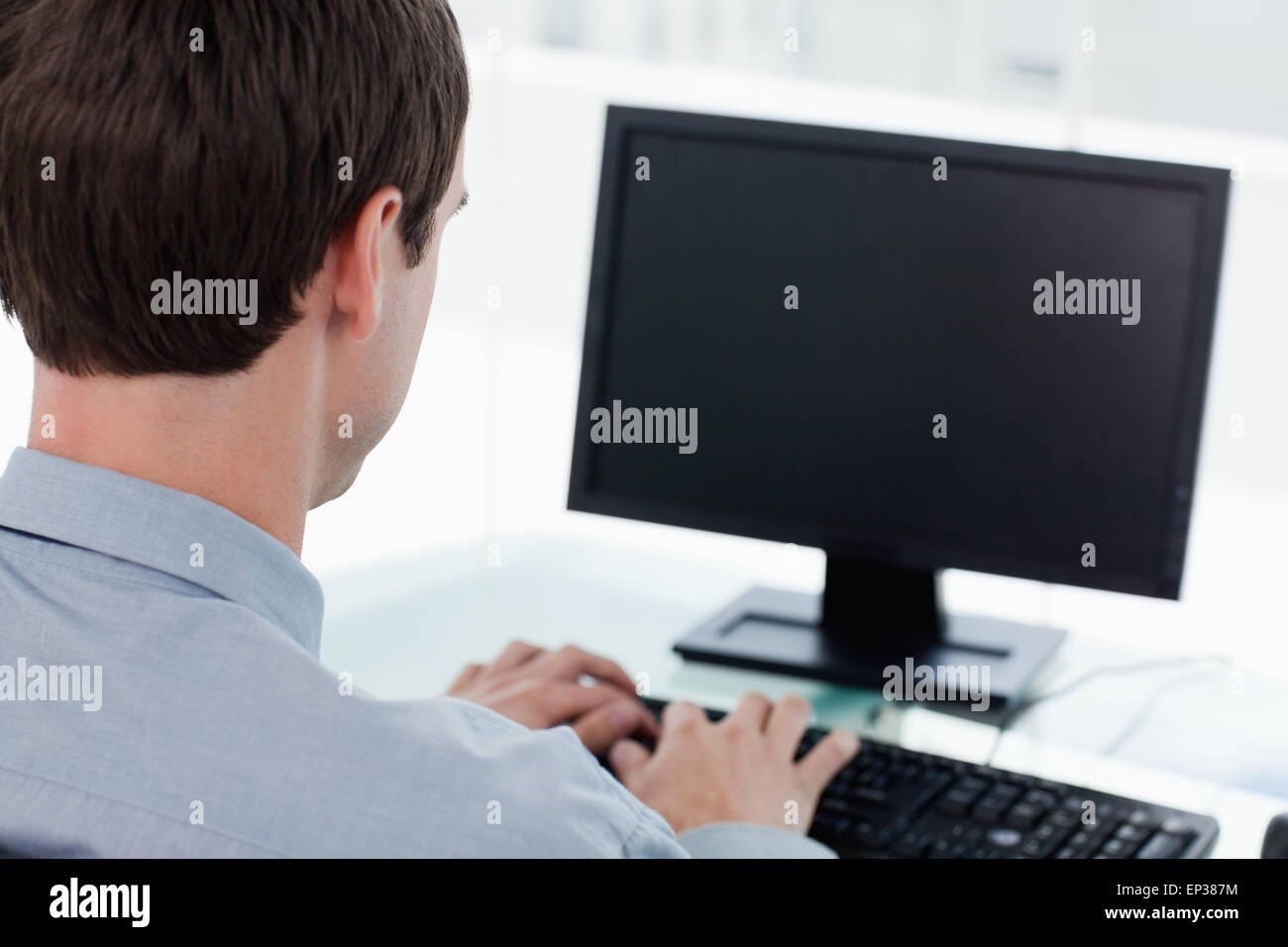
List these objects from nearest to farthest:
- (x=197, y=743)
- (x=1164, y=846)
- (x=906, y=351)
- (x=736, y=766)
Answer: (x=197, y=743) → (x=1164, y=846) → (x=736, y=766) → (x=906, y=351)

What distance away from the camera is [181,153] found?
0.70 metres

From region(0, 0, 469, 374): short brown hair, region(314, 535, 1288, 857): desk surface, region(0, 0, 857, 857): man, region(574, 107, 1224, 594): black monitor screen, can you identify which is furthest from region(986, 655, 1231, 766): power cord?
region(0, 0, 469, 374): short brown hair

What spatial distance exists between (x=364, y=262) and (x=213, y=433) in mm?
120

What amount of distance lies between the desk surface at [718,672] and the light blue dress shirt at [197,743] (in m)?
0.64

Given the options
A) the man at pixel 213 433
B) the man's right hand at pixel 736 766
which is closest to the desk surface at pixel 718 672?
the man's right hand at pixel 736 766

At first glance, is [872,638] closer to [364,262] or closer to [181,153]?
[364,262]

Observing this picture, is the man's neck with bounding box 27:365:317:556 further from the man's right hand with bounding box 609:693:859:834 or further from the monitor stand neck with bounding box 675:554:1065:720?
the monitor stand neck with bounding box 675:554:1065:720

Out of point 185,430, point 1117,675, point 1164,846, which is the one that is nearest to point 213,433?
point 185,430

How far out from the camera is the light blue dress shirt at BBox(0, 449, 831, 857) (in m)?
0.66

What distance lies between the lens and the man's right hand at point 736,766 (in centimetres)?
111

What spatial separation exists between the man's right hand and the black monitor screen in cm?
26
